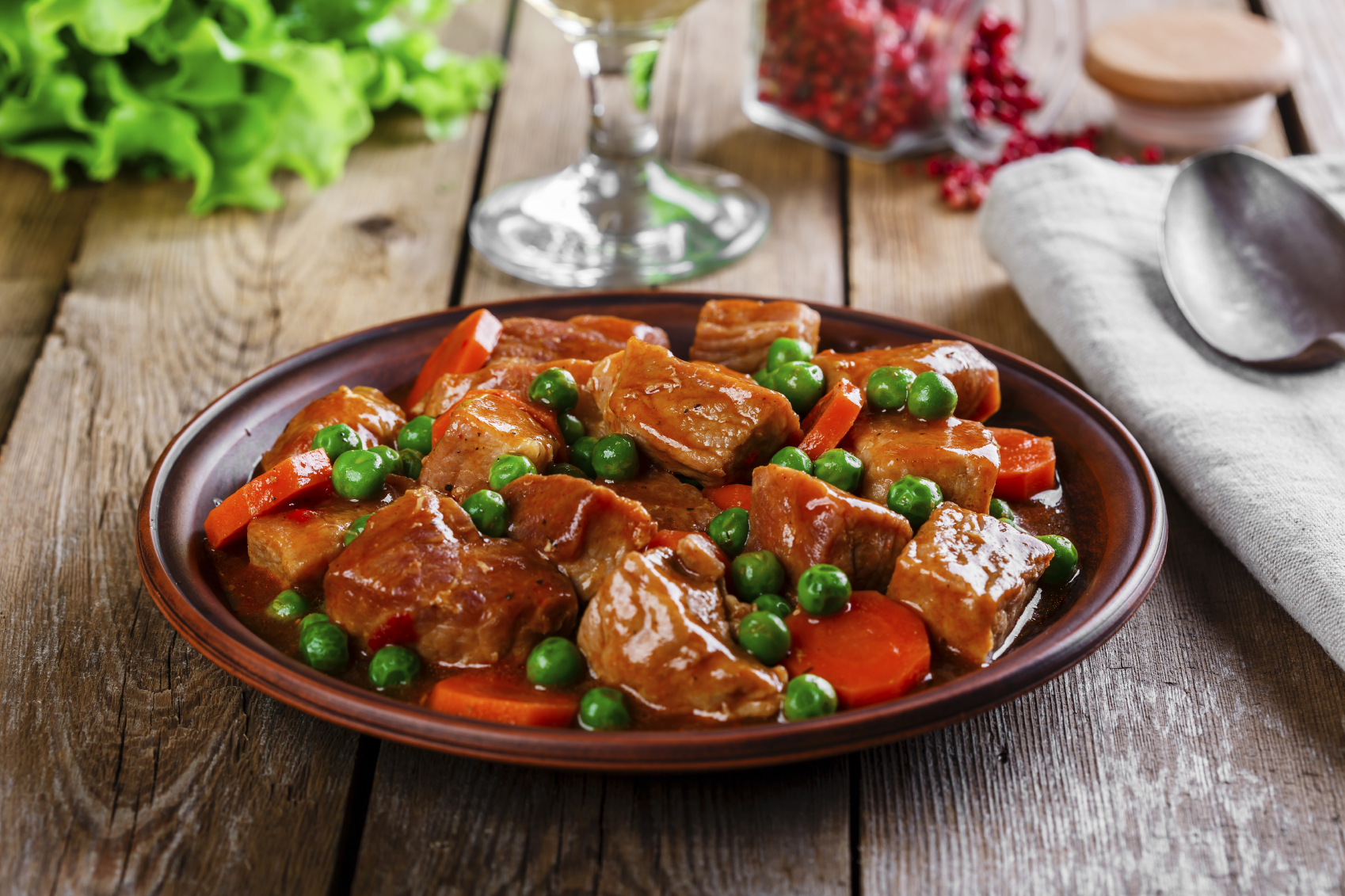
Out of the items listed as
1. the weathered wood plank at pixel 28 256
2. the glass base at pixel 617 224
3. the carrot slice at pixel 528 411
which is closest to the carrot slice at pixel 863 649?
the carrot slice at pixel 528 411

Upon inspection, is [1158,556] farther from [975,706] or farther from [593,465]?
[593,465]

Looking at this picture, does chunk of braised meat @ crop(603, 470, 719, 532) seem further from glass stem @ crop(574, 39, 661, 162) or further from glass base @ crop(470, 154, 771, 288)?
glass stem @ crop(574, 39, 661, 162)

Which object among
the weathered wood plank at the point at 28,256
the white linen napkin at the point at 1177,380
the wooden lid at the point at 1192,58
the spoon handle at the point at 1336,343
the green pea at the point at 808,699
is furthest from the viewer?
the wooden lid at the point at 1192,58

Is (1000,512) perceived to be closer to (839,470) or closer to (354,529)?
(839,470)

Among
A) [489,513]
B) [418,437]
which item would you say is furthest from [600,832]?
[418,437]

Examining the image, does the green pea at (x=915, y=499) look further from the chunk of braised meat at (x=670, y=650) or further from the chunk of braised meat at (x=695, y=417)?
the chunk of braised meat at (x=670, y=650)

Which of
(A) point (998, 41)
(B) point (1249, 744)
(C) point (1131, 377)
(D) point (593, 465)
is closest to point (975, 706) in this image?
(B) point (1249, 744)
